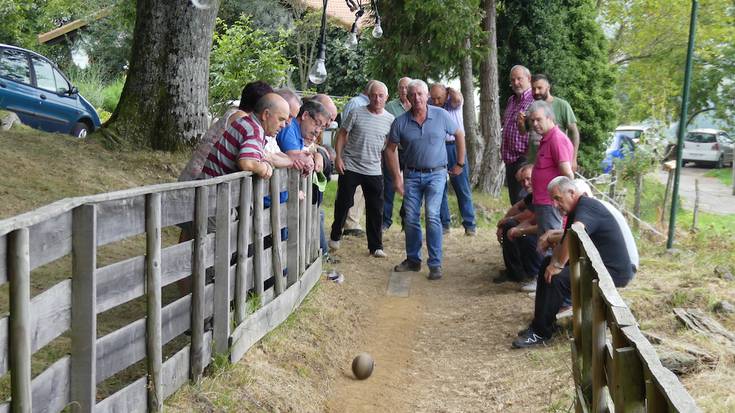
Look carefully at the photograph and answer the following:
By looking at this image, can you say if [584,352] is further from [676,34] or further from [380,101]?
[676,34]

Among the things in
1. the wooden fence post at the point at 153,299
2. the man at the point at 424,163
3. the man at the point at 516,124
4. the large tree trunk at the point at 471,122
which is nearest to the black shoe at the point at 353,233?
the man at the point at 424,163

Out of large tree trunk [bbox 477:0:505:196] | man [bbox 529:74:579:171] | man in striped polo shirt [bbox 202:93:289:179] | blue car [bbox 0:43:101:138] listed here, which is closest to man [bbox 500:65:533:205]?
man [bbox 529:74:579:171]

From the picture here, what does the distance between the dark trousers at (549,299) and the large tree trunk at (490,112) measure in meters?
11.3

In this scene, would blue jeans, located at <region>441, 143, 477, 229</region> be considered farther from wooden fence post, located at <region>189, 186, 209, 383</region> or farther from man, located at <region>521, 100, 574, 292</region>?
wooden fence post, located at <region>189, 186, 209, 383</region>

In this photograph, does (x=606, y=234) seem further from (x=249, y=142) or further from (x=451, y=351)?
(x=249, y=142)

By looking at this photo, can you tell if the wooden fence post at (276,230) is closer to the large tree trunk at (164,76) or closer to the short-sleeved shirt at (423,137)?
the short-sleeved shirt at (423,137)

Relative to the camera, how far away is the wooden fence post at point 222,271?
575cm

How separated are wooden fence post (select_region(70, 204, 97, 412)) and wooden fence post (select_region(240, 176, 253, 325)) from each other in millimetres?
2217

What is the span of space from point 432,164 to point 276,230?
3.15 m

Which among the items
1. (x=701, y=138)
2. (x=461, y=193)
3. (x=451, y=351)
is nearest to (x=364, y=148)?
(x=461, y=193)

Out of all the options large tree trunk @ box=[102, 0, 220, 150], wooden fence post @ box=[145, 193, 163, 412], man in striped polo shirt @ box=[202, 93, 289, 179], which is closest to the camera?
wooden fence post @ box=[145, 193, 163, 412]

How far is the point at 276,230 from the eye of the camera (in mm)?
7270

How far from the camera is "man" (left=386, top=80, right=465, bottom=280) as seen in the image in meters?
9.98

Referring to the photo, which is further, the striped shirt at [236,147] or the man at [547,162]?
the man at [547,162]
